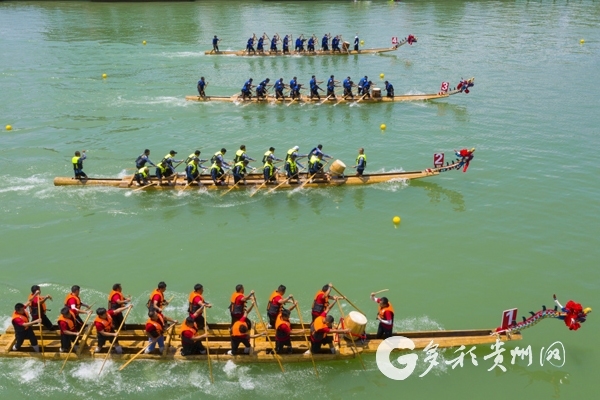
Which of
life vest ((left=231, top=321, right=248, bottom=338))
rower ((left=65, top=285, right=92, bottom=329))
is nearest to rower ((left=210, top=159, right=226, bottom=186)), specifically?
rower ((left=65, top=285, right=92, bottom=329))

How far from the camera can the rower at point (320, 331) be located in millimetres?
12641

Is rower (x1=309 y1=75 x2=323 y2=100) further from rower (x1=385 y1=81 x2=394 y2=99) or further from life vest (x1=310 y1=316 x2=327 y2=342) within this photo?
life vest (x1=310 y1=316 x2=327 y2=342)

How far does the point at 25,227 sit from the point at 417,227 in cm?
1478

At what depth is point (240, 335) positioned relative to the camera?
12562mm

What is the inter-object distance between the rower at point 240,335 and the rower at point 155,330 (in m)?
1.62

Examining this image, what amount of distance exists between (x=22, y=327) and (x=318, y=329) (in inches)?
283

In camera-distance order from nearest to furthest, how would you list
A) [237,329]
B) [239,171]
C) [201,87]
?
[237,329]
[239,171]
[201,87]

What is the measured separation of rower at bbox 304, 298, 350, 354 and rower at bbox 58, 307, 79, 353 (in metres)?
5.77

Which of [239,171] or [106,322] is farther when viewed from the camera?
[239,171]

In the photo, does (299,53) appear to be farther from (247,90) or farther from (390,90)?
(390,90)

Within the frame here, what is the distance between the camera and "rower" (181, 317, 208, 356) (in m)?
12.6

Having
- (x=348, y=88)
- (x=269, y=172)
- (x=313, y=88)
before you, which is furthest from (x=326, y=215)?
(x=348, y=88)

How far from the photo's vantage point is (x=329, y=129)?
29.3 m

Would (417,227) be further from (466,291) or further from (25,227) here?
(25,227)
